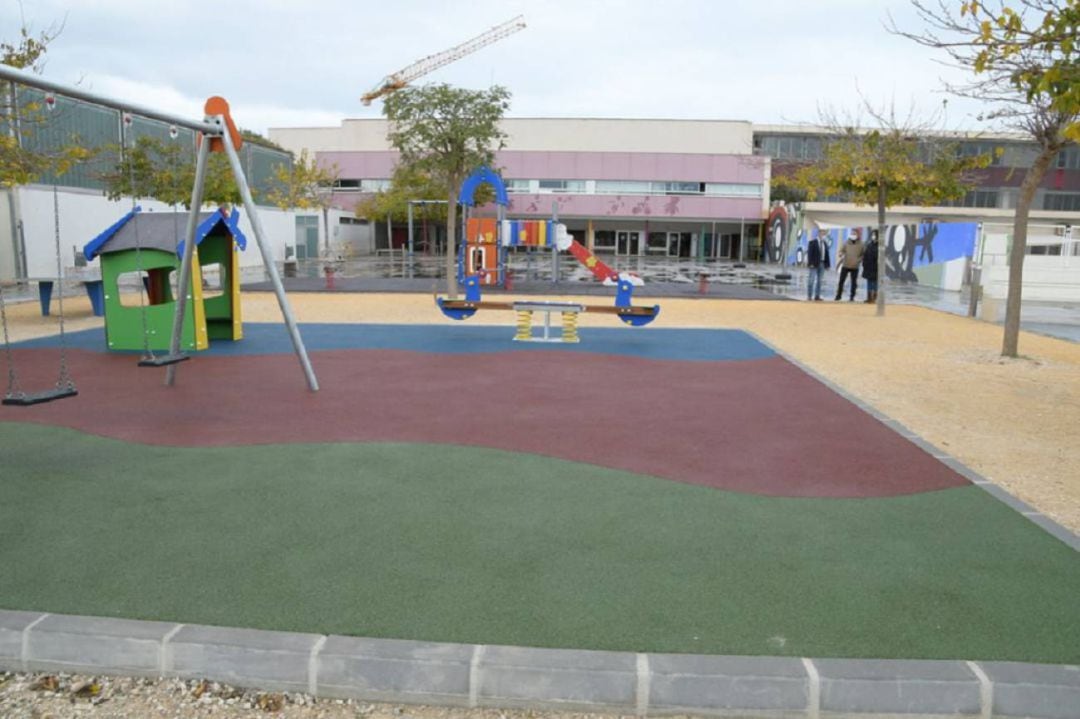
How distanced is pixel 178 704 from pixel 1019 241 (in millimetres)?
11870

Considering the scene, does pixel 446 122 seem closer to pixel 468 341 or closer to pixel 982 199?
pixel 468 341

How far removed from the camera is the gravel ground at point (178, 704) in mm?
2926

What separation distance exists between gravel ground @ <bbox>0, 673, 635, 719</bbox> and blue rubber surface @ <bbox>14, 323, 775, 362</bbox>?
8.29 m

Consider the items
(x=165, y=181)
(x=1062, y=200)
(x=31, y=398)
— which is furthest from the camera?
(x=1062, y=200)

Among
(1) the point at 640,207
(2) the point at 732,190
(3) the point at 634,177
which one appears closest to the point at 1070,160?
(2) the point at 732,190

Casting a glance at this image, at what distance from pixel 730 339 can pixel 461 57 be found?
10013cm

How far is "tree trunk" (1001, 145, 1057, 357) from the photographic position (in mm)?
11023

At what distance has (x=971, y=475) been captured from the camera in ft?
19.0

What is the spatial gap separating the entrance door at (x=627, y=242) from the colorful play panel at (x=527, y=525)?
52.6m

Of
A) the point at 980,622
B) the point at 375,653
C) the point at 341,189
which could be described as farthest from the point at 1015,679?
the point at 341,189

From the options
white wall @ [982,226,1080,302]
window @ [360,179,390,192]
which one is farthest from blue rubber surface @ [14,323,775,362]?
window @ [360,179,390,192]

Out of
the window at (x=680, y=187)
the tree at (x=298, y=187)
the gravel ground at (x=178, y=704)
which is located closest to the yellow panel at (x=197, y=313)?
the gravel ground at (x=178, y=704)

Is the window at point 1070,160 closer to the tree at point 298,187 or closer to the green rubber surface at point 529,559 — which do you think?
the tree at point 298,187

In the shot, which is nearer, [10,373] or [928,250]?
[10,373]
